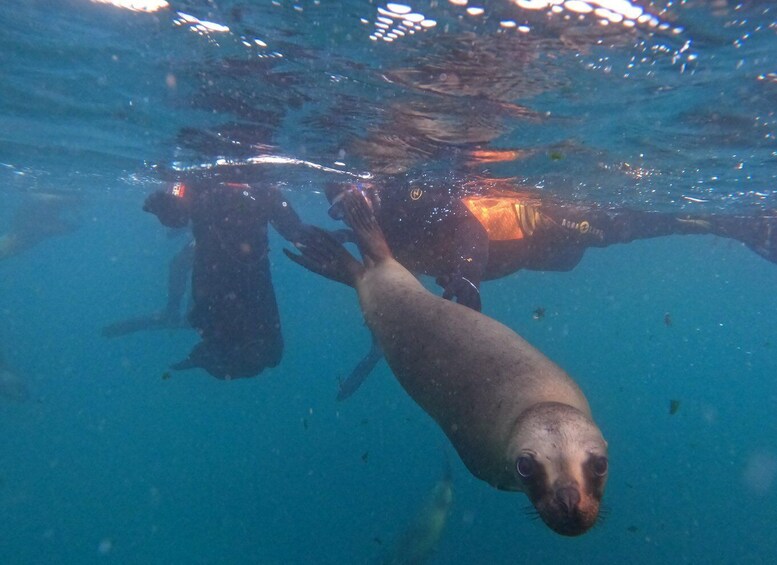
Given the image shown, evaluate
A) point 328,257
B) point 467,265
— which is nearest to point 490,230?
point 467,265

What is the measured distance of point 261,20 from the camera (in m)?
5.87

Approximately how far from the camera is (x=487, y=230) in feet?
32.2

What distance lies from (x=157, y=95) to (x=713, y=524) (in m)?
27.3

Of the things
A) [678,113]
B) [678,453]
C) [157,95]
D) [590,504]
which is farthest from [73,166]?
[678,453]

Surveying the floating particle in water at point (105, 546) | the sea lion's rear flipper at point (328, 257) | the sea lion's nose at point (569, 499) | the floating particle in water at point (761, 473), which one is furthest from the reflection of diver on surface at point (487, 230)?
the floating particle in water at point (761, 473)

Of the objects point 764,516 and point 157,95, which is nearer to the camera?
point 157,95

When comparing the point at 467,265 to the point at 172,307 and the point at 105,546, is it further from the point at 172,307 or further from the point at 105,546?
the point at 105,546

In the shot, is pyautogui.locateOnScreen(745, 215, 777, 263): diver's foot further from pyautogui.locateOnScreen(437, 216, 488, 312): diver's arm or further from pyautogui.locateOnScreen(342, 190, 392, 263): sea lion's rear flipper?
pyautogui.locateOnScreen(342, 190, 392, 263): sea lion's rear flipper

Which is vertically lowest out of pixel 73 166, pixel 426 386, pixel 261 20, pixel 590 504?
pixel 73 166

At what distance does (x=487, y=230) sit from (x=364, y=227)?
435 centimetres

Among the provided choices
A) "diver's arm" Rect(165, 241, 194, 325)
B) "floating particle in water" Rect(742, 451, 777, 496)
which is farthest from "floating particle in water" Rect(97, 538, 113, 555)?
"floating particle in water" Rect(742, 451, 777, 496)

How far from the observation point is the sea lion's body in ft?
10.1

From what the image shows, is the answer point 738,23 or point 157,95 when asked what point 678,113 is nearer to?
point 738,23

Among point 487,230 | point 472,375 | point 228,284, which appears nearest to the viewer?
point 472,375
